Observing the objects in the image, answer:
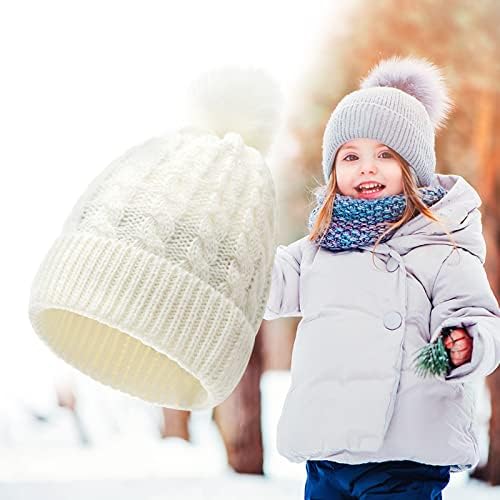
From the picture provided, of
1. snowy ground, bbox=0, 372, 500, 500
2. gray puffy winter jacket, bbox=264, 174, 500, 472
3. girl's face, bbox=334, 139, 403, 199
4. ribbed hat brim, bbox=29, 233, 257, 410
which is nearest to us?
ribbed hat brim, bbox=29, 233, 257, 410

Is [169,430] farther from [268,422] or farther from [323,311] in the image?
[323,311]

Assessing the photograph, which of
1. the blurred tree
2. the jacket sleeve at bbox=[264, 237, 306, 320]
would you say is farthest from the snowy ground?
the jacket sleeve at bbox=[264, 237, 306, 320]

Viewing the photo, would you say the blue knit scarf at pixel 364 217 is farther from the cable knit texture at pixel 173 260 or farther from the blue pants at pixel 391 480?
the blue pants at pixel 391 480

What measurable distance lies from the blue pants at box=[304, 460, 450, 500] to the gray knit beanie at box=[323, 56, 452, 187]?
0.38 m

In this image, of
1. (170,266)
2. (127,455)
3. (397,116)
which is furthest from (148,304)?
(127,455)

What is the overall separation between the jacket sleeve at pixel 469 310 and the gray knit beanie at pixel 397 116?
15 cm

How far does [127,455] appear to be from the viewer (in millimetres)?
1849

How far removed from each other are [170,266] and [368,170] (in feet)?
1.20

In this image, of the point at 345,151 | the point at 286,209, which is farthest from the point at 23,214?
the point at 345,151

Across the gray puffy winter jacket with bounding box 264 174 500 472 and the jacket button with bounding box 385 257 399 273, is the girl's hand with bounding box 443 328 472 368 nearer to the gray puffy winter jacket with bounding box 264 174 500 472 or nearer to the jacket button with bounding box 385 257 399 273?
the gray puffy winter jacket with bounding box 264 174 500 472

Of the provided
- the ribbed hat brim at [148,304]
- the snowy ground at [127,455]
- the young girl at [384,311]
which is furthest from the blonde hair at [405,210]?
the snowy ground at [127,455]

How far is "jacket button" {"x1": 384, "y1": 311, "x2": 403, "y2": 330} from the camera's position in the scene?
1.02 metres

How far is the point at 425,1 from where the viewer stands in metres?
1.78

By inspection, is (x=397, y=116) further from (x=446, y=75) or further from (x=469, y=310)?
(x=446, y=75)
